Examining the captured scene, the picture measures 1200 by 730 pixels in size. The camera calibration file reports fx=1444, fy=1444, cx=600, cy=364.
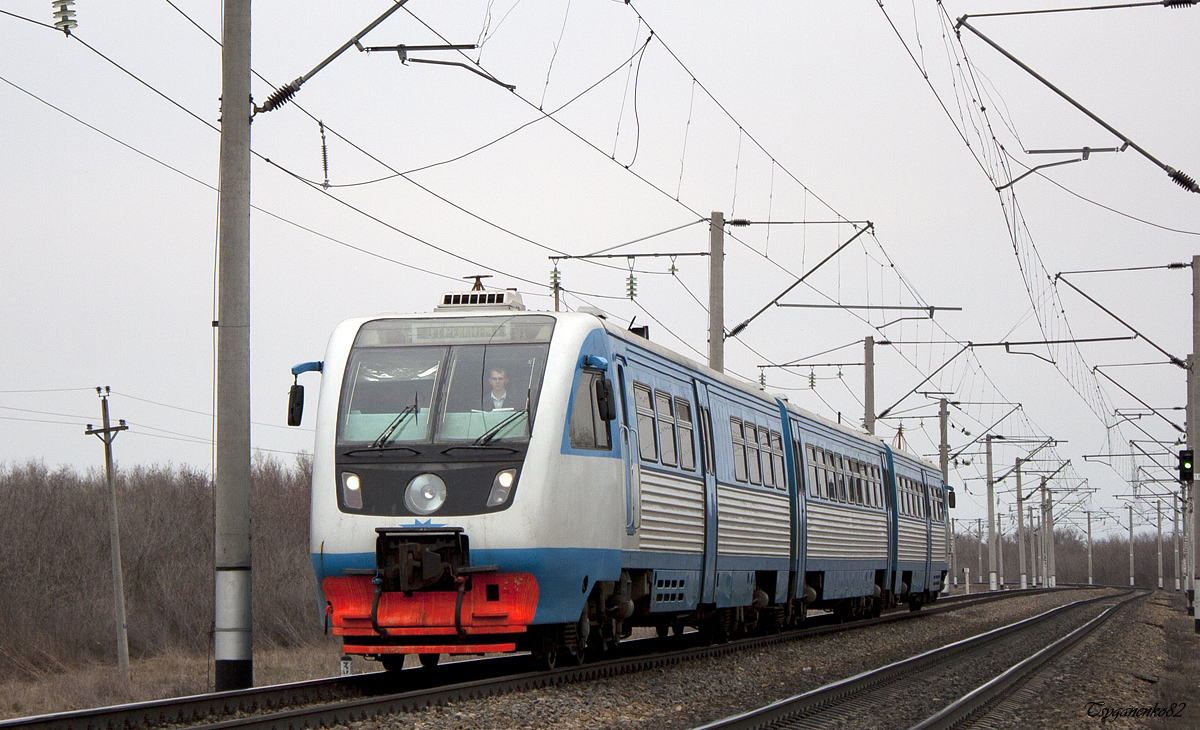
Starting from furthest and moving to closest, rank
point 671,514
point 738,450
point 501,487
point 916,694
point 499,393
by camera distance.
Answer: point 738,450
point 671,514
point 916,694
point 499,393
point 501,487

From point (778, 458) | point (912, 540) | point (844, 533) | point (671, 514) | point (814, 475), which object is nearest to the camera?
point (671, 514)

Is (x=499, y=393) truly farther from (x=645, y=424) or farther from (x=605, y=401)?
(x=645, y=424)

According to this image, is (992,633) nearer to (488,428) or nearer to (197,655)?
(488,428)

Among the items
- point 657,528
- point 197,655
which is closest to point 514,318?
point 657,528

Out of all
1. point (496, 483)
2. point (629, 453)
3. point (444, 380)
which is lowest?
point (496, 483)

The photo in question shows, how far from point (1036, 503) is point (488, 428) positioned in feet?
282

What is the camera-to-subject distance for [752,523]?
61.4ft

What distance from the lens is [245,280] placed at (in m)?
13.3

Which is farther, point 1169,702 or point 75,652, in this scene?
point 75,652

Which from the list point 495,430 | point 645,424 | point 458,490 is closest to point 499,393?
point 495,430

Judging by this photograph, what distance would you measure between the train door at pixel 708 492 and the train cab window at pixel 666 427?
3.38 ft

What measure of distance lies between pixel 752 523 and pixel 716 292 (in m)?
8.22

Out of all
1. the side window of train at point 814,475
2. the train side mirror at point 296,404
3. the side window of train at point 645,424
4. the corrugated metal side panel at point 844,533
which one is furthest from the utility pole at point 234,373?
the side window of train at point 814,475

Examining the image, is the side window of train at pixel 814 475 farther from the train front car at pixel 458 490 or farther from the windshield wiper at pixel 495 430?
the windshield wiper at pixel 495 430
